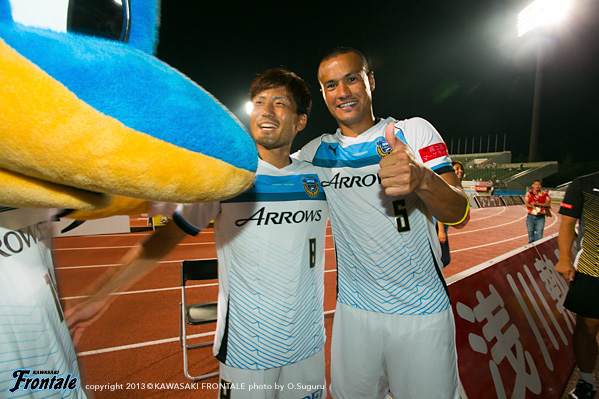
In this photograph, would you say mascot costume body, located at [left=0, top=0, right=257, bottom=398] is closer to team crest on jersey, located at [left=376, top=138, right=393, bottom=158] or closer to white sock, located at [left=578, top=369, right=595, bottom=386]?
team crest on jersey, located at [left=376, top=138, right=393, bottom=158]

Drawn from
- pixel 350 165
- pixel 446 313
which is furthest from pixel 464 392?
pixel 350 165

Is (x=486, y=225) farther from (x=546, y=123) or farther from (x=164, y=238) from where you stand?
(x=546, y=123)

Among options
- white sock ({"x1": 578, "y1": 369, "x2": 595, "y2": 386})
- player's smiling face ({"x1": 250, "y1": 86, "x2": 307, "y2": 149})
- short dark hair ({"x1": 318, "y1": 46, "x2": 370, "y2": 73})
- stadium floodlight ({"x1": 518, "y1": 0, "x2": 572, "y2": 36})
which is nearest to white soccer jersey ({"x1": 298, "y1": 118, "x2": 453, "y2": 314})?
player's smiling face ({"x1": 250, "y1": 86, "x2": 307, "y2": 149})

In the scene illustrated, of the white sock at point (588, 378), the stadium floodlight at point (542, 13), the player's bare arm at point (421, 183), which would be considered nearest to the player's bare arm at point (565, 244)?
the white sock at point (588, 378)

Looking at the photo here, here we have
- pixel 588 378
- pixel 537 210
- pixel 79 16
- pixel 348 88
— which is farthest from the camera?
pixel 537 210

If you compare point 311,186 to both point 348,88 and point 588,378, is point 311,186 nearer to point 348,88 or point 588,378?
point 348,88

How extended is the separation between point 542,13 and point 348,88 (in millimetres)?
30011

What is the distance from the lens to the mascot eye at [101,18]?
1.69ft

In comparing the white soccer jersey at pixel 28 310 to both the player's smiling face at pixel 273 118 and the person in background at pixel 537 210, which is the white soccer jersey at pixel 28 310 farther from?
the person in background at pixel 537 210

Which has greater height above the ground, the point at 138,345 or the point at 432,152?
the point at 432,152

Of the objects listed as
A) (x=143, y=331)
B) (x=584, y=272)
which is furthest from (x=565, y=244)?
(x=143, y=331)

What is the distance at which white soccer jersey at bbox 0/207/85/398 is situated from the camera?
0.74 metres

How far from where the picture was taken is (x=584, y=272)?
9.10 feet

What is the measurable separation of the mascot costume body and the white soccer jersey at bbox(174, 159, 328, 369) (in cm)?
109
